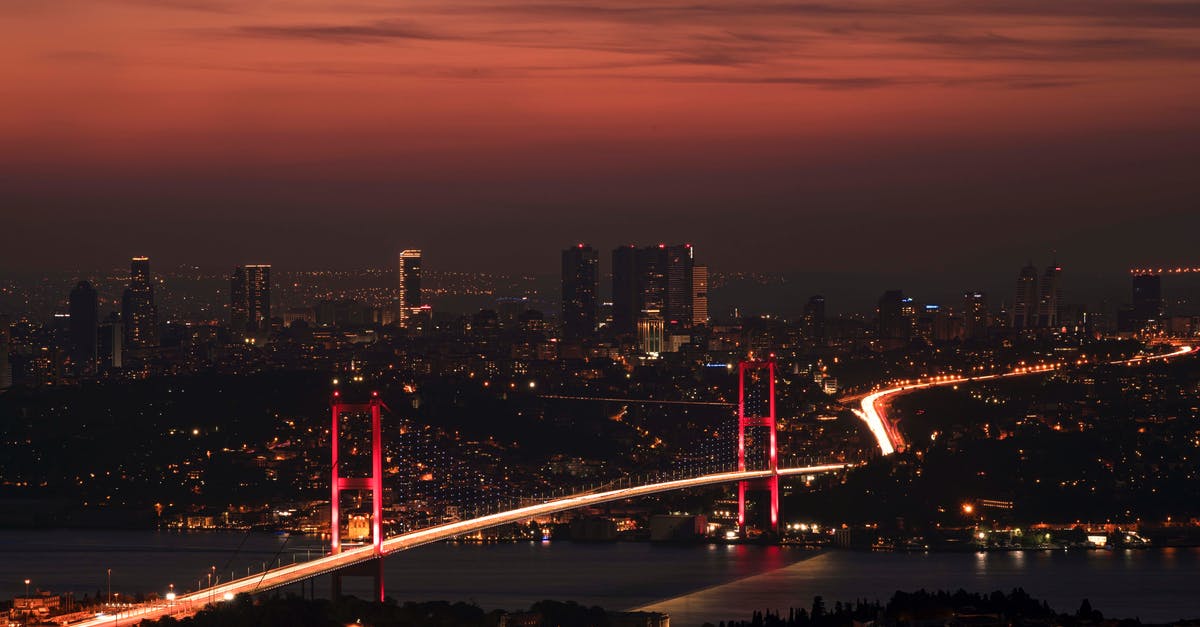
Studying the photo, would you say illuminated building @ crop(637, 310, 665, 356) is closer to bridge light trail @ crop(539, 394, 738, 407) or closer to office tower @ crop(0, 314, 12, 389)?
bridge light trail @ crop(539, 394, 738, 407)

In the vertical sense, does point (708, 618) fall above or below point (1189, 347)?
below

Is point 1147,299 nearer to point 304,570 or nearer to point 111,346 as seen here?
point 111,346

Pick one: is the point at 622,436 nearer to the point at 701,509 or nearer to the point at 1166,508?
the point at 701,509

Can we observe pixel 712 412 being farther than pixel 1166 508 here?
Yes

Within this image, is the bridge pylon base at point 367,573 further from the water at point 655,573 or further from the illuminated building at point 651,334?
the illuminated building at point 651,334

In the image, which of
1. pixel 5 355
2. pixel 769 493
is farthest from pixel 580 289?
pixel 769 493

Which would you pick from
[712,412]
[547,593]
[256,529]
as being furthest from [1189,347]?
[547,593]

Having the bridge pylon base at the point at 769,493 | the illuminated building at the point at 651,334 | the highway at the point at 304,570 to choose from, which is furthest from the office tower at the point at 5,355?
the highway at the point at 304,570
